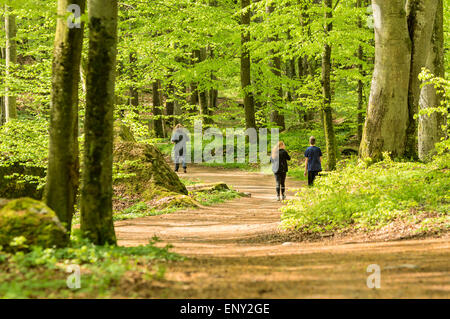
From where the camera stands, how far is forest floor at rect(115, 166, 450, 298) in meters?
3.87

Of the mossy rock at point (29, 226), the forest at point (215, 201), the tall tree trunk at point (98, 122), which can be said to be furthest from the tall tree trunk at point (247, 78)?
the mossy rock at point (29, 226)

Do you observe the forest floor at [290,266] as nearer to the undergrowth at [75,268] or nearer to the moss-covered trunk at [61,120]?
the undergrowth at [75,268]

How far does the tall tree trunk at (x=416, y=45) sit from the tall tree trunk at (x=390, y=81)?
0.24 m

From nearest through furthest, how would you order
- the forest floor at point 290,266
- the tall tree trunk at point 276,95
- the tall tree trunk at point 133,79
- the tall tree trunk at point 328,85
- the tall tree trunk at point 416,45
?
the forest floor at point 290,266
the tall tree trunk at point 416,45
the tall tree trunk at point 328,85
the tall tree trunk at point 133,79
the tall tree trunk at point 276,95

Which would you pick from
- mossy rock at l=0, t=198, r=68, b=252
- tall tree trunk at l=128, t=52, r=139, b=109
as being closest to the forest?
mossy rock at l=0, t=198, r=68, b=252

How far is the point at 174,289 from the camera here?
3.92 m

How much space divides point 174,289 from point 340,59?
65.7ft

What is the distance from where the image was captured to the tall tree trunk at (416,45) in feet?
36.0

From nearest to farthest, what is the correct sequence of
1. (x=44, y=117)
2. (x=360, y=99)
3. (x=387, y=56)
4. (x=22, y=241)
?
(x=22, y=241) → (x=387, y=56) → (x=44, y=117) → (x=360, y=99)

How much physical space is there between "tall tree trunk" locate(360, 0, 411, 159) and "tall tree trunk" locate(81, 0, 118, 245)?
726cm

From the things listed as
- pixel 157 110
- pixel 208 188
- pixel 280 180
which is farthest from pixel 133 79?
pixel 157 110

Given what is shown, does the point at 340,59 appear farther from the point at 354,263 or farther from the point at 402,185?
the point at 354,263

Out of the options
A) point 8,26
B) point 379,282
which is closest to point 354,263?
point 379,282

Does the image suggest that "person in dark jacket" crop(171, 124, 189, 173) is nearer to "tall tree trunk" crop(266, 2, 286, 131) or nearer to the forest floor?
"tall tree trunk" crop(266, 2, 286, 131)
